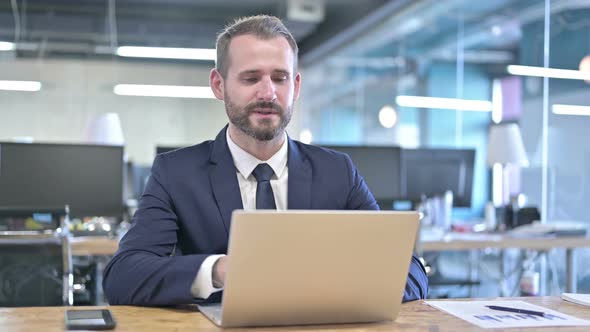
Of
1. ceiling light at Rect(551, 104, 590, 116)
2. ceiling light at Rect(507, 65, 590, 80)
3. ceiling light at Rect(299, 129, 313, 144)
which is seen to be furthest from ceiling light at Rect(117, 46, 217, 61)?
ceiling light at Rect(551, 104, 590, 116)

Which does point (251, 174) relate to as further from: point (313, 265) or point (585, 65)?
point (585, 65)

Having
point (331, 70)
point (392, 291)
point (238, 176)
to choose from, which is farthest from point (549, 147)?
point (331, 70)

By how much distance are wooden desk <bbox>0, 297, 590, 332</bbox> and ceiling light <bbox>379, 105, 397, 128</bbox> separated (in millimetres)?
7200

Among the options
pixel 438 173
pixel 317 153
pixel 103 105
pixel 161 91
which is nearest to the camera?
pixel 317 153

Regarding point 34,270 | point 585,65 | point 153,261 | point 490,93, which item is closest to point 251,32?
point 153,261

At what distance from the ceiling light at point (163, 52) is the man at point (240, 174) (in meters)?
8.86

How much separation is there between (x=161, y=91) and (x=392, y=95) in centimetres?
387

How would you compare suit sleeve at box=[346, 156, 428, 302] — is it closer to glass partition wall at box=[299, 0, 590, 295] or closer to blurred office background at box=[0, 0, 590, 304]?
blurred office background at box=[0, 0, 590, 304]

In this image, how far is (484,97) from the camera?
256 inches

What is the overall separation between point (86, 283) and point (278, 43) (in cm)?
208

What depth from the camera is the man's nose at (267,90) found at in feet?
5.58

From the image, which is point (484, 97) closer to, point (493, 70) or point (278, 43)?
point (493, 70)

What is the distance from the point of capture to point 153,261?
5.07ft

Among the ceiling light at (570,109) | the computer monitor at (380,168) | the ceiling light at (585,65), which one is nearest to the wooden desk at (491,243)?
the computer monitor at (380,168)
